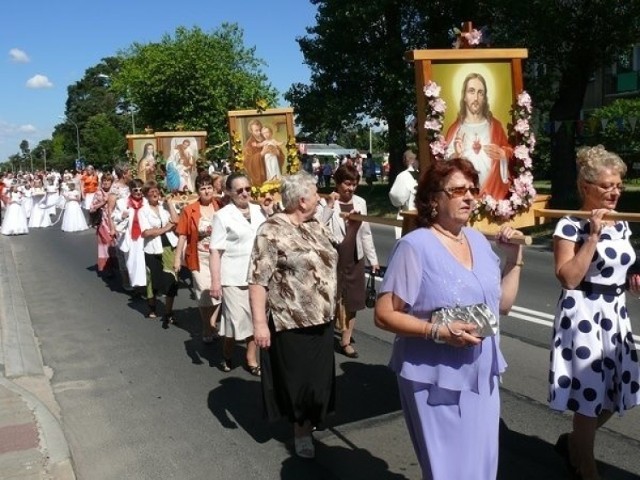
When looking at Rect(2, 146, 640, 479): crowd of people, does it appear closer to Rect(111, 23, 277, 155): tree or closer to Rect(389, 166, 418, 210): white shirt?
Rect(389, 166, 418, 210): white shirt

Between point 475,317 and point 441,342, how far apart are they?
0.17 metres

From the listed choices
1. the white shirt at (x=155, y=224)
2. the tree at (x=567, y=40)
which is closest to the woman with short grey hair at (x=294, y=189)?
the white shirt at (x=155, y=224)

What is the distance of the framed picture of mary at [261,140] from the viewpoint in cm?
891

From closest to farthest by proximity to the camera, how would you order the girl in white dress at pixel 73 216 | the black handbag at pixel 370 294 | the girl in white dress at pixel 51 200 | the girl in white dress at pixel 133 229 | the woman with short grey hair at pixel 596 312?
the woman with short grey hair at pixel 596 312, the black handbag at pixel 370 294, the girl in white dress at pixel 133 229, the girl in white dress at pixel 73 216, the girl in white dress at pixel 51 200

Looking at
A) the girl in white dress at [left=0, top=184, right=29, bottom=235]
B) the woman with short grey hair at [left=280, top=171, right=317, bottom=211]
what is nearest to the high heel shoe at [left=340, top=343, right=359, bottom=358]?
the woman with short grey hair at [left=280, top=171, right=317, bottom=211]

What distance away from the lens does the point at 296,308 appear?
14.4 ft

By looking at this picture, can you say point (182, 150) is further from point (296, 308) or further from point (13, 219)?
point (296, 308)

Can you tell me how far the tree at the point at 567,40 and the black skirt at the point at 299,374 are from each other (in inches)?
558

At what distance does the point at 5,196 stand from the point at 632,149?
2337cm

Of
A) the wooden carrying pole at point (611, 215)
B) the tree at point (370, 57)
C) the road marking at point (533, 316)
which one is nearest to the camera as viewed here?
the wooden carrying pole at point (611, 215)

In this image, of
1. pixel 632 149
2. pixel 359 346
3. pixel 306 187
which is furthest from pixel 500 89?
pixel 632 149

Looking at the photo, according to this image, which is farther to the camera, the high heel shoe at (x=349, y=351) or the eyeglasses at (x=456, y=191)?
the high heel shoe at (x=349, y=351)

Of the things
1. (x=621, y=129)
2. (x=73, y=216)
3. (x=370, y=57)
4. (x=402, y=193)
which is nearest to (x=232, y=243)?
(x=402, y=193)

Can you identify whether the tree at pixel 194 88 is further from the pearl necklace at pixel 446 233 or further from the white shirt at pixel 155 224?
the pearl necklace at pixel 446 233
